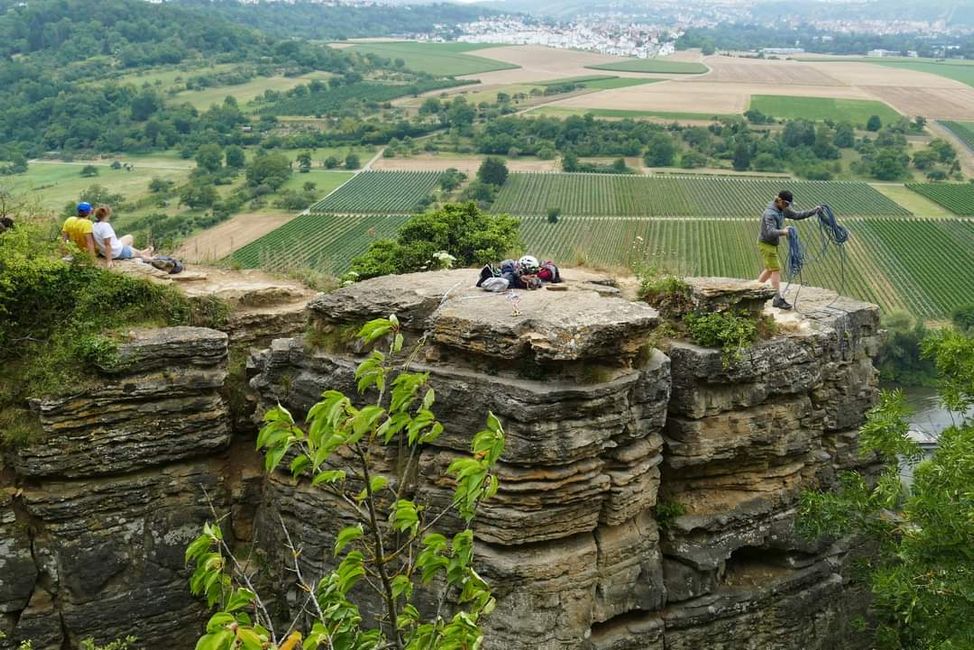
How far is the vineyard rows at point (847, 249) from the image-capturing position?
5725 cm

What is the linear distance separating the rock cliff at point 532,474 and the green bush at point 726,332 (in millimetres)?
247

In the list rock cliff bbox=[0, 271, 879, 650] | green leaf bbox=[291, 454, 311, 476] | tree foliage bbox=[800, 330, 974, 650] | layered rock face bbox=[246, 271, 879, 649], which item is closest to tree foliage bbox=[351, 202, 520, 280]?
layered rock face bbox=[246, 271, 879, 649]

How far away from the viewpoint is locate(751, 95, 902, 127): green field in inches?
5044

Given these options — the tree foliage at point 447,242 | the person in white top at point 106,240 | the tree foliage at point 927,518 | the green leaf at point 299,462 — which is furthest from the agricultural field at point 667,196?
the green leaf at point 299,462

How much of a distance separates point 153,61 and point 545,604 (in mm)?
151717

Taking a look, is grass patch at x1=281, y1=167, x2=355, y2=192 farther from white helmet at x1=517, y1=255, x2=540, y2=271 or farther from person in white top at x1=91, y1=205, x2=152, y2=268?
white helmet at x1=517, y1=255, x2=540, y2=271

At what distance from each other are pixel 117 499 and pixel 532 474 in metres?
7.27

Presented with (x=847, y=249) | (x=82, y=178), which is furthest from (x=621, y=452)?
(x=82, y=178)

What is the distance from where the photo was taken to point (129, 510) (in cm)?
1477

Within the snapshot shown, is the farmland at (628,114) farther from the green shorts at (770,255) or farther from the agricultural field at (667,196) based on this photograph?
the green shorts at (770,255)

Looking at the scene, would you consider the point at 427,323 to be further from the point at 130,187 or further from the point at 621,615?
the point at 130,187

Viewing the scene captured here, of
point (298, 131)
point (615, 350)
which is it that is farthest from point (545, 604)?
point (298, 131)

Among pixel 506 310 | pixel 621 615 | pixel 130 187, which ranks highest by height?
pixel 506 310

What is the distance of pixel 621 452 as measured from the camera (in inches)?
549
